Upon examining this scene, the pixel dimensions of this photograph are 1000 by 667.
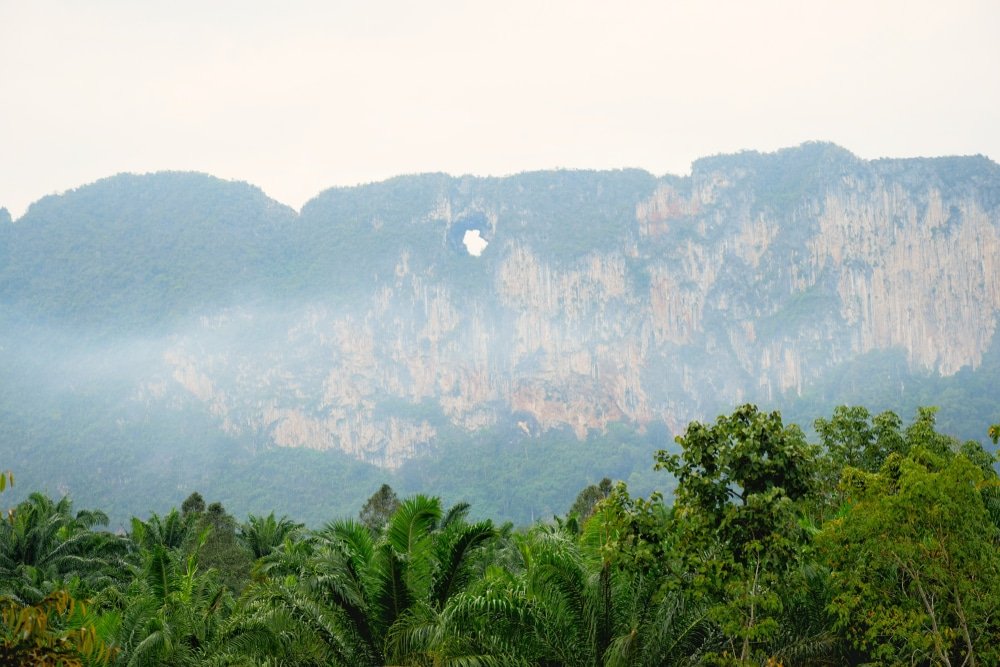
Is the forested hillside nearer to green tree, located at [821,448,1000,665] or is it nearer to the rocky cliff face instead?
the rocky cliff face

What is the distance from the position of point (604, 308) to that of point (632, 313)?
550cm

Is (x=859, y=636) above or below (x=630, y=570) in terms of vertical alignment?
below

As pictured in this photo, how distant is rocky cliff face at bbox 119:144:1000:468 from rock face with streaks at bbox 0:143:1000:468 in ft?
1.26

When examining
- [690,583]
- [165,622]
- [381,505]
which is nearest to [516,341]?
[381,505]

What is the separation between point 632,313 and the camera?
17438cm

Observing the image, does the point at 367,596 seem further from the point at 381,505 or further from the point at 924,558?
the point at 381,505

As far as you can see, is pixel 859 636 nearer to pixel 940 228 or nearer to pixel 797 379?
pixel 797 379

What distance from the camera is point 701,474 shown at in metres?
11.3

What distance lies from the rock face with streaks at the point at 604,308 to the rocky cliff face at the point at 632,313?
383 millimetres

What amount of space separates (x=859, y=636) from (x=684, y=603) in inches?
106

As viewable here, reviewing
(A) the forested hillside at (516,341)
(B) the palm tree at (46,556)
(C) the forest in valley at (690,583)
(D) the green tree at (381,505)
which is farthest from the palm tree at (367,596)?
(A) the forested hillside at (516,341)

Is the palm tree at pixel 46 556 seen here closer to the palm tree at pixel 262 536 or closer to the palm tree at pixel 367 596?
the palm tree at pixel 262 536

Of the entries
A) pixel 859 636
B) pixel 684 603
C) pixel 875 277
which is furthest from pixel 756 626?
pixel 875 277

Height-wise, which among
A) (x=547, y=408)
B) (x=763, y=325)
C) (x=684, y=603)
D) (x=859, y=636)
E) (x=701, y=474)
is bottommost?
(x=547, y=408)
